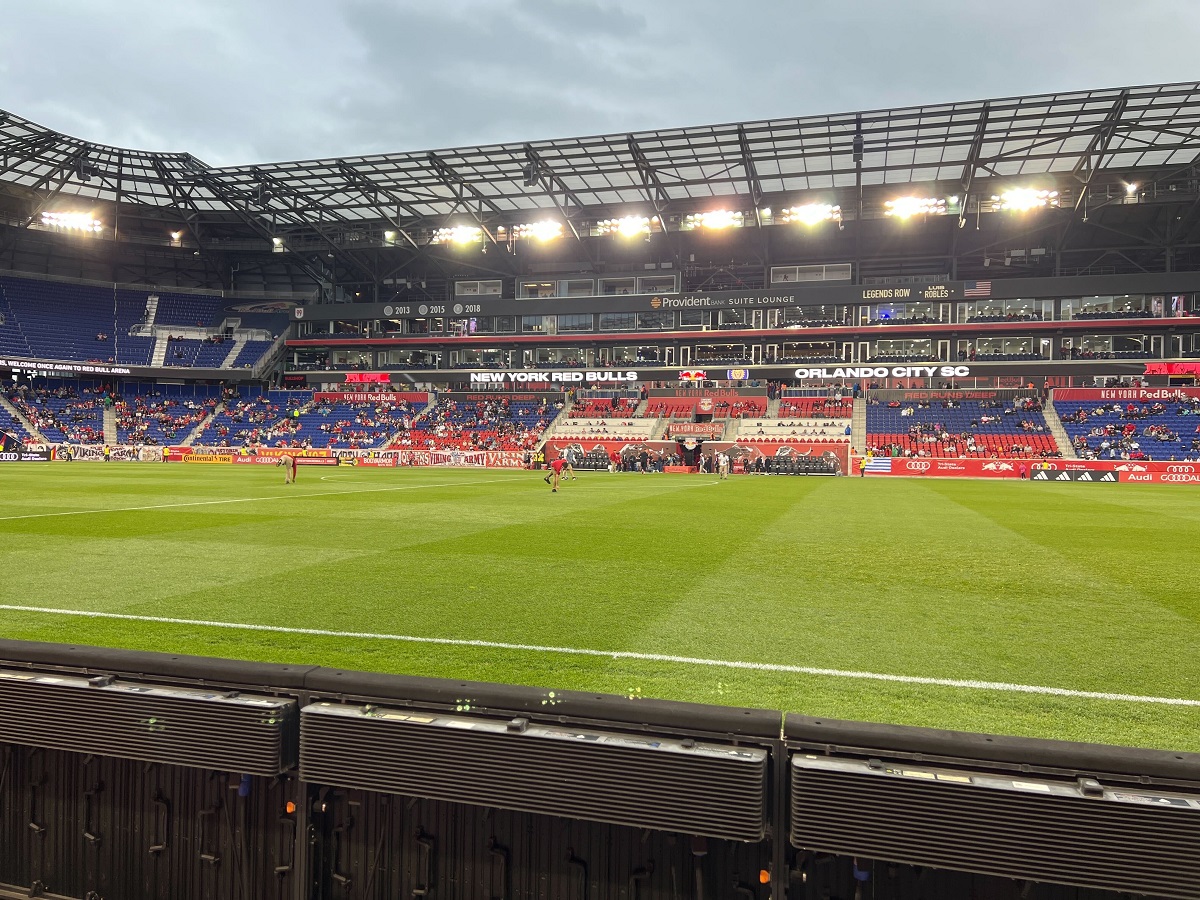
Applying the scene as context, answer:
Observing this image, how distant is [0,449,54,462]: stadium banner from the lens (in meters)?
52.8

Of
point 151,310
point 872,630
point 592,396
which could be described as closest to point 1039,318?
point 592,396

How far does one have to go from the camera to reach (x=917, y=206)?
59156 millimetres

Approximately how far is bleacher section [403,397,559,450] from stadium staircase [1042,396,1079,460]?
139 ft

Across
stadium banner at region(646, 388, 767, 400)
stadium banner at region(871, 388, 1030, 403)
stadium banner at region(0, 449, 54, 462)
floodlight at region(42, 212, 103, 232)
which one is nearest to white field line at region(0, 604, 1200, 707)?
stadium banner at region(0, 449, 54, 462)

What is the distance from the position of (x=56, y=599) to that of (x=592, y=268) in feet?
238

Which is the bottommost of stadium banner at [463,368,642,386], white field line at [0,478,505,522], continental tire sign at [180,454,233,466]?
white field line at [0,478,505,522]

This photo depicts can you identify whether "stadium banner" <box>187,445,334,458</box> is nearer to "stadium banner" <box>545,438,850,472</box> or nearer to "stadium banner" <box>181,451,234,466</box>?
"stadium banner" <box>181,451,234,466</box>

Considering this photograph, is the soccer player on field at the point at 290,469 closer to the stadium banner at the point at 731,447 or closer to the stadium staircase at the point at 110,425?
the stadium banner at the point at 731,447

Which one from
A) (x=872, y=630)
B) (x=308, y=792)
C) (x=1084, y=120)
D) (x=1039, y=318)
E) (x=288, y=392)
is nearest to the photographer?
(x=308, y=792)

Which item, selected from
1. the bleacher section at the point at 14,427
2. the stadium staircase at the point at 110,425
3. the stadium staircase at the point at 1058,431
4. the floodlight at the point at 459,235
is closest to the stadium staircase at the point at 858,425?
the stadium staircase at the point at 1058,431

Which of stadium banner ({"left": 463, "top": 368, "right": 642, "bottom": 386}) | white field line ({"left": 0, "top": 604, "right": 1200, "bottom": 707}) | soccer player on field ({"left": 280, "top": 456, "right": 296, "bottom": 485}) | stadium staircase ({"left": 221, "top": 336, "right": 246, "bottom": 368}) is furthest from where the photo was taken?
stadium staircase ({"left": 221, "top": 336, "right": 246, "bottom": 368})

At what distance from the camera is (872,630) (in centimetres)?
774

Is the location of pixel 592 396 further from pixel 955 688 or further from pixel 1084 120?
pixel 955 688

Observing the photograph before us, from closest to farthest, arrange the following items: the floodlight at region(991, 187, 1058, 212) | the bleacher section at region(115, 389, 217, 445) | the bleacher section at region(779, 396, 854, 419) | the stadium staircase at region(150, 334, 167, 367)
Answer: the floodlight at region(991, 187, 1058, 212)
the bleacher section at region(779, 396, 854, 419)
the bleacher section at region(115, 389, 217, 445)
the stadium staircase at region(150, 334, 167, 367)
